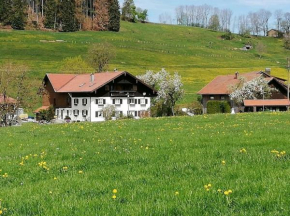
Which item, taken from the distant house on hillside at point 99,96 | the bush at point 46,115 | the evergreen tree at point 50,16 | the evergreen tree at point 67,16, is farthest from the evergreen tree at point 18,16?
the bush at point 46,115

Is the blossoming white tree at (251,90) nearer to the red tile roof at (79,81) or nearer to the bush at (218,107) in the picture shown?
the bush at (218,107)

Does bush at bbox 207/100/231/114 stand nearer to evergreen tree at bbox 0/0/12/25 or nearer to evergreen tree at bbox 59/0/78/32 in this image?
evergreen tree at bbox 59/0/78/32

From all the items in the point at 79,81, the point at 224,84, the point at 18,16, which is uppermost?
the point at 18,16

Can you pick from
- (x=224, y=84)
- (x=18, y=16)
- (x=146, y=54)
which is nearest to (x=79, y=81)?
(x=224, y=84)

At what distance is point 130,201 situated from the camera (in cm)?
731

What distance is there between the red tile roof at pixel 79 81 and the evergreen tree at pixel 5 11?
306 feet

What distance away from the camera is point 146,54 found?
15450cm

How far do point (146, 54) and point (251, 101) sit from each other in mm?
79399

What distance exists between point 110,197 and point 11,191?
8.21 ft

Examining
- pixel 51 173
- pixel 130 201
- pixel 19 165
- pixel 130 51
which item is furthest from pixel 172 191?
pixel 130 51

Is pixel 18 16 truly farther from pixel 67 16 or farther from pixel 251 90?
pixel 251 90

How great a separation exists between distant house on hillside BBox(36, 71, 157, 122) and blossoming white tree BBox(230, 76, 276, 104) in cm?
1711

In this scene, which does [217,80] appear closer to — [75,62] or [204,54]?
[75,62]

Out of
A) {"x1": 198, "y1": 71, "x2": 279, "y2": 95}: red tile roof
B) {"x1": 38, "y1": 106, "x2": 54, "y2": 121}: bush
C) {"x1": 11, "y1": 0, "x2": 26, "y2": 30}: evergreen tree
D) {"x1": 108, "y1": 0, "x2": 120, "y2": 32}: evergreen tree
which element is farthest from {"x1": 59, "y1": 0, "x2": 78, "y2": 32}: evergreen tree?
{"x1": 38, "y1": 106, "x2": 54, "y2": 121}: bush
